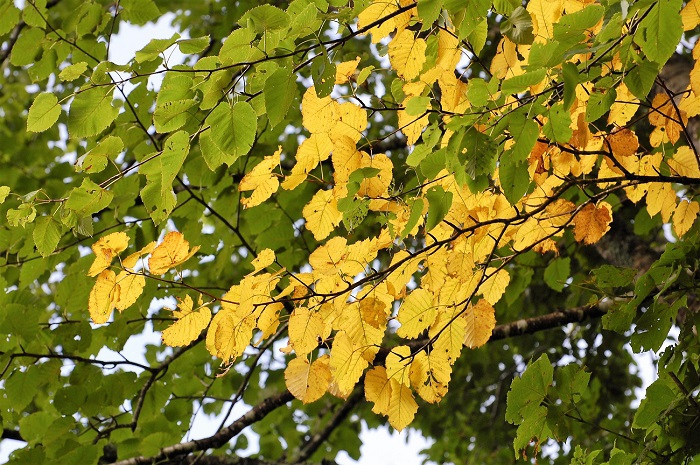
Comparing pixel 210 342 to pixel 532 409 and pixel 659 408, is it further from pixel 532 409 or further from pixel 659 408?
pixel 659 408

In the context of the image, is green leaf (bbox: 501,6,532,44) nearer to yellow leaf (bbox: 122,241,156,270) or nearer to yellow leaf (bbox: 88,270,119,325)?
yellow leaf (bbox: 122,241,156,270)

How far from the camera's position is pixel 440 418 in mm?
4730

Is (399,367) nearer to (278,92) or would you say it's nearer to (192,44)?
(278,92)

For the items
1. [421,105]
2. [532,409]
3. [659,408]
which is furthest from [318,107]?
[659,408]

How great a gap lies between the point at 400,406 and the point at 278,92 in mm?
692

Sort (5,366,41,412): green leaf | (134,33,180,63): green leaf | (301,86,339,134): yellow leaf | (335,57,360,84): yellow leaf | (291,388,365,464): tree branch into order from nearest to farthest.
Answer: (134,33,180,63): green leaf < (301,86,339,134): yellow leaf < (335,57,360,84): yellow leaf < (5,366,41,412): green leaf < (291,388,365,464): tree branch

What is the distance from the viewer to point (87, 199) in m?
1.32

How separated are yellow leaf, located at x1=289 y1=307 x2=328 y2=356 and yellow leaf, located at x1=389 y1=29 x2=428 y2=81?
520 millimetres

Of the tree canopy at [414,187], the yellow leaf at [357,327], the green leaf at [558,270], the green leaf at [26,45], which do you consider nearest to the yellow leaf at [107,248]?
the tree canopy at [414,187]

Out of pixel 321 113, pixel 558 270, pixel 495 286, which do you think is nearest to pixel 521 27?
pixel 321 113

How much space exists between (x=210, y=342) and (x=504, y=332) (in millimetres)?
1391

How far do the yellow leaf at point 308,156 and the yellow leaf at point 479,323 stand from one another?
45 cm

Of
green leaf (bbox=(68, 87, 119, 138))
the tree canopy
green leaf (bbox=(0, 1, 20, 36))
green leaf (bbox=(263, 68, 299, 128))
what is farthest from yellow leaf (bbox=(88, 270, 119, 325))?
green leaf (bbox=(0, 1, 20, 36))

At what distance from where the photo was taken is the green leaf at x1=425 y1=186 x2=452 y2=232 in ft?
4.25
